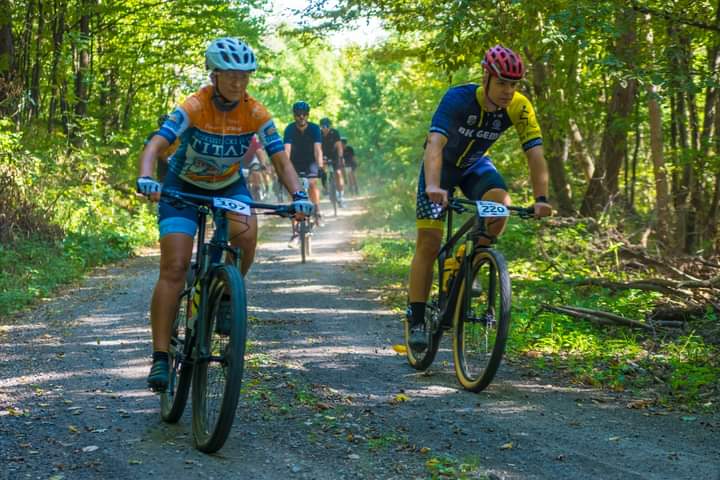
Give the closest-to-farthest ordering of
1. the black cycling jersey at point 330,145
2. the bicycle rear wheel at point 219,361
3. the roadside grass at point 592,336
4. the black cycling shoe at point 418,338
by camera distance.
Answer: the bicycle rear wheel at point 219,361, the roadside grass at point 592,336, the black cycling shoe at point 418,338, the black cycling jersey at point 330,145

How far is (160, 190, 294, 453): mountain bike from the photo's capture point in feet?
14.0

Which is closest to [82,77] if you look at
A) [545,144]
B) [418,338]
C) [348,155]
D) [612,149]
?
[545,144]

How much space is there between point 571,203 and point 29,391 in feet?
32.6

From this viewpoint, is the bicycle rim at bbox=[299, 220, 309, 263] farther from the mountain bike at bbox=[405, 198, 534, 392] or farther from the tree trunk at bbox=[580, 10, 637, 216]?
the mountain bike at bbox=[405, 198, 534, 392]

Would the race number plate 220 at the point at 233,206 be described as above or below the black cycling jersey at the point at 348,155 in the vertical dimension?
below

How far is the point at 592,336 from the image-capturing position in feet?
25.1

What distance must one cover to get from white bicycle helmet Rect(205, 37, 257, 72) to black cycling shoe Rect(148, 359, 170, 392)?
1712 mm

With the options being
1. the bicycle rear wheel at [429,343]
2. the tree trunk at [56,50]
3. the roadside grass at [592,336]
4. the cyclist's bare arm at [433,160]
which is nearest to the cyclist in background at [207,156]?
the cyclist's bare arm at [433,160]

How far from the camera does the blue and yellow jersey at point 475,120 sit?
20.0 ft

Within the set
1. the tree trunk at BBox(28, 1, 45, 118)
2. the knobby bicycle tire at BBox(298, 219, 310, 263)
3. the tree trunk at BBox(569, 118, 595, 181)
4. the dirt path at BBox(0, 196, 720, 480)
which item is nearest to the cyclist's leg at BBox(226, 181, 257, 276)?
the dirt path at BBox(0, 196, 720, 480)

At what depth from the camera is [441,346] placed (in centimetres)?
782

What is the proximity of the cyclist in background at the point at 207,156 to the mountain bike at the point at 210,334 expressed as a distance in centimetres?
10

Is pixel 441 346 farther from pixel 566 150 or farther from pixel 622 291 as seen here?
pixel 566 150

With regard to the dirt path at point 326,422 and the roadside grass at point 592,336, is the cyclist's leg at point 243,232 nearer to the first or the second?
the dirt path at point 326,422
